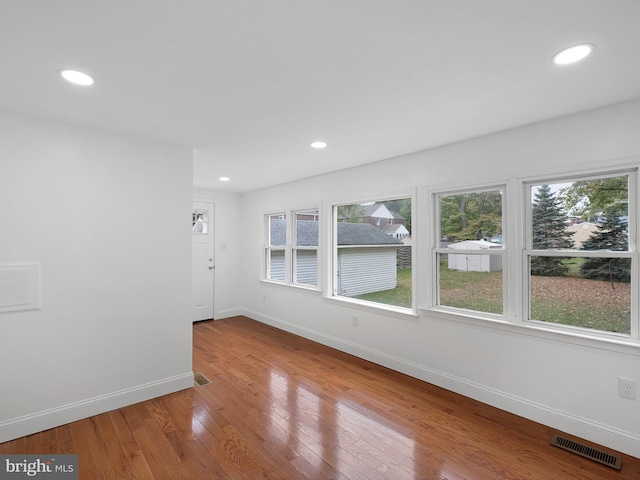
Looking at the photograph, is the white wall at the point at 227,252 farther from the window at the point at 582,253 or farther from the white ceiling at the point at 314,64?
the window at the point at 582,253

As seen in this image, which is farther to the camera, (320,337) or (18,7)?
(320,337)

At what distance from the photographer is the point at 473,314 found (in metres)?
Result: 2.98

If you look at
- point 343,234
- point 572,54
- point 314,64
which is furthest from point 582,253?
point 343,234

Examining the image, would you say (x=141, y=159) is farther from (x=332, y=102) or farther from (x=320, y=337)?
(x=320, y=337)

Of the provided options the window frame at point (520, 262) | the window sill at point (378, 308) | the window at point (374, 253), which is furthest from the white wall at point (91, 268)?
the window frame at point (520, 262)

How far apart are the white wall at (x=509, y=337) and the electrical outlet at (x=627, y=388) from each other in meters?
0.03

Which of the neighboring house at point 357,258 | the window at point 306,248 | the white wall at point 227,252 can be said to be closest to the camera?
the neighboring house at point 357,258

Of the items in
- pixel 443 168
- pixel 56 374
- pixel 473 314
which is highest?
pixel 443 168

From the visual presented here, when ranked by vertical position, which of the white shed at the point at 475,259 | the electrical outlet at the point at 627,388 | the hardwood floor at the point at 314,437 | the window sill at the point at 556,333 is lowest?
the hardwood floor at the point at 314,437

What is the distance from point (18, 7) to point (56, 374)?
246 centimetres

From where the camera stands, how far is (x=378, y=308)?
3.74 meters

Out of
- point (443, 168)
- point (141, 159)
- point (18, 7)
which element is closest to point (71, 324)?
point (141, 159)

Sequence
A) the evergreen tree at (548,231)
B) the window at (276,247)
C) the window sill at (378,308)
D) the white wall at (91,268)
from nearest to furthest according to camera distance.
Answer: the white wall at (91,268)
the evergreen tree at (548,231)
the window sill at (378,308)
the window at (276,247)

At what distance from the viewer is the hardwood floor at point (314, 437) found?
2.02 metres
